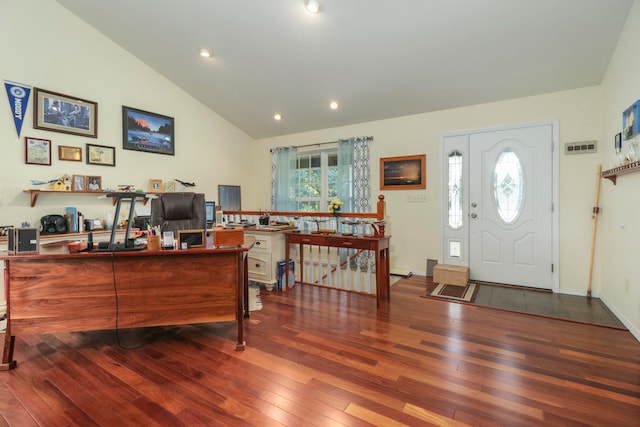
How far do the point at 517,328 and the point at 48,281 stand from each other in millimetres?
3801

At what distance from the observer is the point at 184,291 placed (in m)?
2.38

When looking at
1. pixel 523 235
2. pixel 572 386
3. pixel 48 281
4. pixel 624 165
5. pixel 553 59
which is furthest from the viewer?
pixel 523 235

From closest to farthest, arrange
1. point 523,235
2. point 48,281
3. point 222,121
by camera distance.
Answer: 1. point 48,281
2. point 523,235
3. point 222,121

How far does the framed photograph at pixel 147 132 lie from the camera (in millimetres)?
4273

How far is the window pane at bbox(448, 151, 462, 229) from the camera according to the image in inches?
172

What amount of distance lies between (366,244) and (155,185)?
325 centimetres

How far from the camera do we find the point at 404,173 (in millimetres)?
4738

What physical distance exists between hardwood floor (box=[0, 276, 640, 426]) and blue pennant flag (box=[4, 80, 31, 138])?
7.79 ft

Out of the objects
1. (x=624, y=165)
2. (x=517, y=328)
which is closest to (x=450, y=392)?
(x=517, y=328)

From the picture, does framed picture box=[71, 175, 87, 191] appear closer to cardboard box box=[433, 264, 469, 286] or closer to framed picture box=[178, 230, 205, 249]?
framed picture box=[178, 230, 205, 249]

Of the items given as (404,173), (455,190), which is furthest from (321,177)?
(455,190)

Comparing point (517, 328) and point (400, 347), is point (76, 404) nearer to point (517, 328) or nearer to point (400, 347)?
point (400, 347)

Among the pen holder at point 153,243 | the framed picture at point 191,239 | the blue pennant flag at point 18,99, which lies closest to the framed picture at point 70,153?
the blue pennant flag at point 18,99

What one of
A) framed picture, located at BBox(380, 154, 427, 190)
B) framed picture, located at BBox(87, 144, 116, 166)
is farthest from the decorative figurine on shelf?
framed picture, located at BBox(380, 154, 427, 190)
